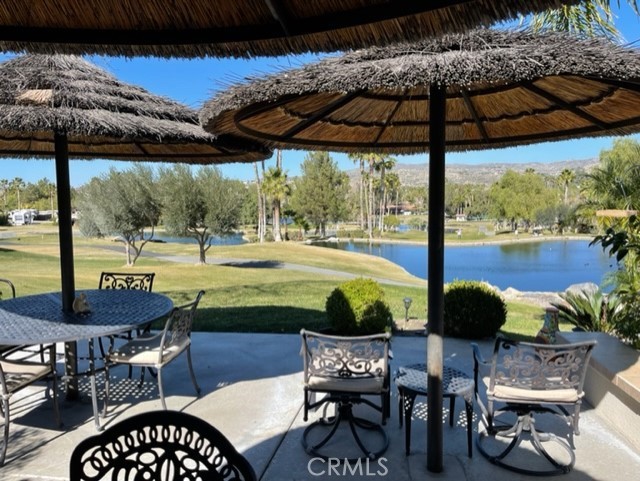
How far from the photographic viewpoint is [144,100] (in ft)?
13.2

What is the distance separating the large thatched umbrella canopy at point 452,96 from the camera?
6.48 ft

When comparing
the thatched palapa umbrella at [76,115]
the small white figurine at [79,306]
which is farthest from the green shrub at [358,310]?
the small white figurine at [79,306]

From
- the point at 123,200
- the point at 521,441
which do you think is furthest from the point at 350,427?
the point at 123,200

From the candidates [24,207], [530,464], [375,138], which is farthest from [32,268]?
[24,207]

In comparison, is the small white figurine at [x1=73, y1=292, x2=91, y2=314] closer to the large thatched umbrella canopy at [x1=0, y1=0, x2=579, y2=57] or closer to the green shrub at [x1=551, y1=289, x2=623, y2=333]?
the large thatched umbrella canopy at [x1=0, y1=0, x2=579, y2=57]

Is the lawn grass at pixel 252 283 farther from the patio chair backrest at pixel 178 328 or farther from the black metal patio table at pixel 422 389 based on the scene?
the black metal patio table at pixel 422 389

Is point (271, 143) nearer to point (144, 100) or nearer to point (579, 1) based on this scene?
point (144, 100)

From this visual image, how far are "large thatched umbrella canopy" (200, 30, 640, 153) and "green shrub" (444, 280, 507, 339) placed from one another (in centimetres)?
220

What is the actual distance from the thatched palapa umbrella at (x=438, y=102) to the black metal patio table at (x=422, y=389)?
160 millimetres

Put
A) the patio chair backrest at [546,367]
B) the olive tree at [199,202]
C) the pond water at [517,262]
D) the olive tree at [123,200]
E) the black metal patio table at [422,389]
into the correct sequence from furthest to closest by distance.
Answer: the pond water at [517,262], the olive tree at [199,202], the olive tree at [123,200], the black metal patio table at [422,389], the patio chair backrest at [546,367]

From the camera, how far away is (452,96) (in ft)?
11.1

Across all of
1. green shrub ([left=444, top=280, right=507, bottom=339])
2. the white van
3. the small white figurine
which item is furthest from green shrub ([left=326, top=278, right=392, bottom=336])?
the white van

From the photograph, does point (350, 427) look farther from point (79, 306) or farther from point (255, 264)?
point (255, 264)

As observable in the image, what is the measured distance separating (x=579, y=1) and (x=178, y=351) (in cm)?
362
